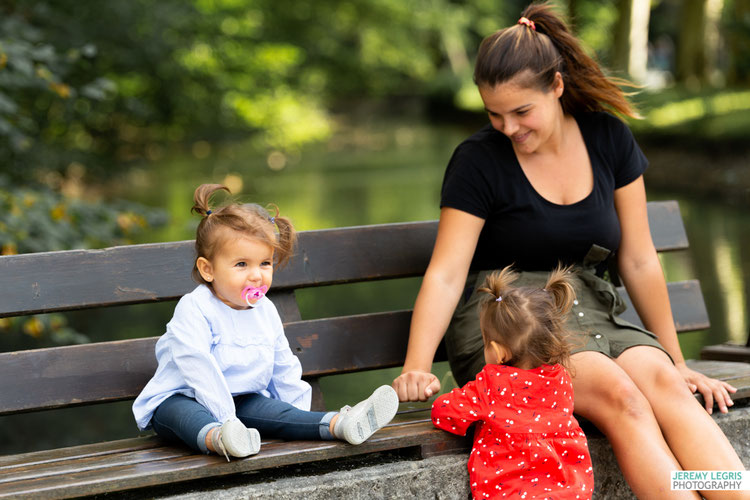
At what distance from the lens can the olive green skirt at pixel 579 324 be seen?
9.93 feet

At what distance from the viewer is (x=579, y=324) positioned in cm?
305

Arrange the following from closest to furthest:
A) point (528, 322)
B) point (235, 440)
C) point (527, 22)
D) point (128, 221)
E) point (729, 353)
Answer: point (235, 440) < point (528, 322) < point (527, 22) < point (729, 353) < point (128, 221)

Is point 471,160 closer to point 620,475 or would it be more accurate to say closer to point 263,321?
point 263,321

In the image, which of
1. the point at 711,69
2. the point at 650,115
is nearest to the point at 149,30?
the point at 650,115

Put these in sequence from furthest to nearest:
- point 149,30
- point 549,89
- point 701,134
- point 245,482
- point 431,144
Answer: point 431,144
point 701,134
point 149,30
point 549,89
point 245,482

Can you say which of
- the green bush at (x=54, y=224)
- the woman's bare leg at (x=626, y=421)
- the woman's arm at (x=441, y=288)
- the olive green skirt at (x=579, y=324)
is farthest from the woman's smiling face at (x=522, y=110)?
the green bush at (x=54, y=224)

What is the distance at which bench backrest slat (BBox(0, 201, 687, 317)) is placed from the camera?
2.98 metres

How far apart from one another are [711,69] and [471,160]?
765 inches

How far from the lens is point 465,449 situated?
279 centimetres

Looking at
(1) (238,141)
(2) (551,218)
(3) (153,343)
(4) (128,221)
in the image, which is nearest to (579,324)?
(2) (551,218)

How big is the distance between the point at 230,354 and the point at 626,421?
110 cm

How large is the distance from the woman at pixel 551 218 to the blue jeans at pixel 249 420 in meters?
0.33

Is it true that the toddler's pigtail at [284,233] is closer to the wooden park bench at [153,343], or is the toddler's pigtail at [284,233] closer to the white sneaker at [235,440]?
the wooden park bench at [153,343]

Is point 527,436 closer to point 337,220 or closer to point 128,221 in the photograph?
point 128,221
